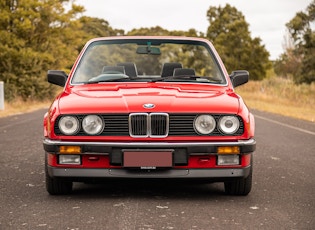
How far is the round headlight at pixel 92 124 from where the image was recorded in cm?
547

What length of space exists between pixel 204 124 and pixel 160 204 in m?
0.78

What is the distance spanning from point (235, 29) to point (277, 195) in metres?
60.8

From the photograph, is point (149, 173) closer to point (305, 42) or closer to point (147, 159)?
point (147, 159)

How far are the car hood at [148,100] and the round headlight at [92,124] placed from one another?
0.06m

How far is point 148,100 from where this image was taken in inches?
221

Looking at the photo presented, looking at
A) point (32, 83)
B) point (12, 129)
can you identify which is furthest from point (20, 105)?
point (12, 129)

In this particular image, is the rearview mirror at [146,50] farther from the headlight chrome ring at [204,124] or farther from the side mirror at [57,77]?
the headlight chrome ring at [204,124]

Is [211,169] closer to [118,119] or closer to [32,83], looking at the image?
[118,119]

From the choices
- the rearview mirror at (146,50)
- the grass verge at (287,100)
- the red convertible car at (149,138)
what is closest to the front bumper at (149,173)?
the red convertible car at (149,138)

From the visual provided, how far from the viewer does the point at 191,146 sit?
537 cm

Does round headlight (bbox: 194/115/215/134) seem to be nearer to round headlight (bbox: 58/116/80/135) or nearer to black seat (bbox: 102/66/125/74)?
round headlight (bbox: 58/116/80/135)

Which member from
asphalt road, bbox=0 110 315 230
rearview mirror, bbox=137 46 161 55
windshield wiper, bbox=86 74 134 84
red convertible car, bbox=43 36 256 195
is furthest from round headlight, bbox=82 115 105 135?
rearview mirror, bbox=137 46 161 55

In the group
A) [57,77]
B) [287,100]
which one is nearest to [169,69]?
[57,77]

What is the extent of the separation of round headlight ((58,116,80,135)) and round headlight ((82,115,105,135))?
7 centimetres
